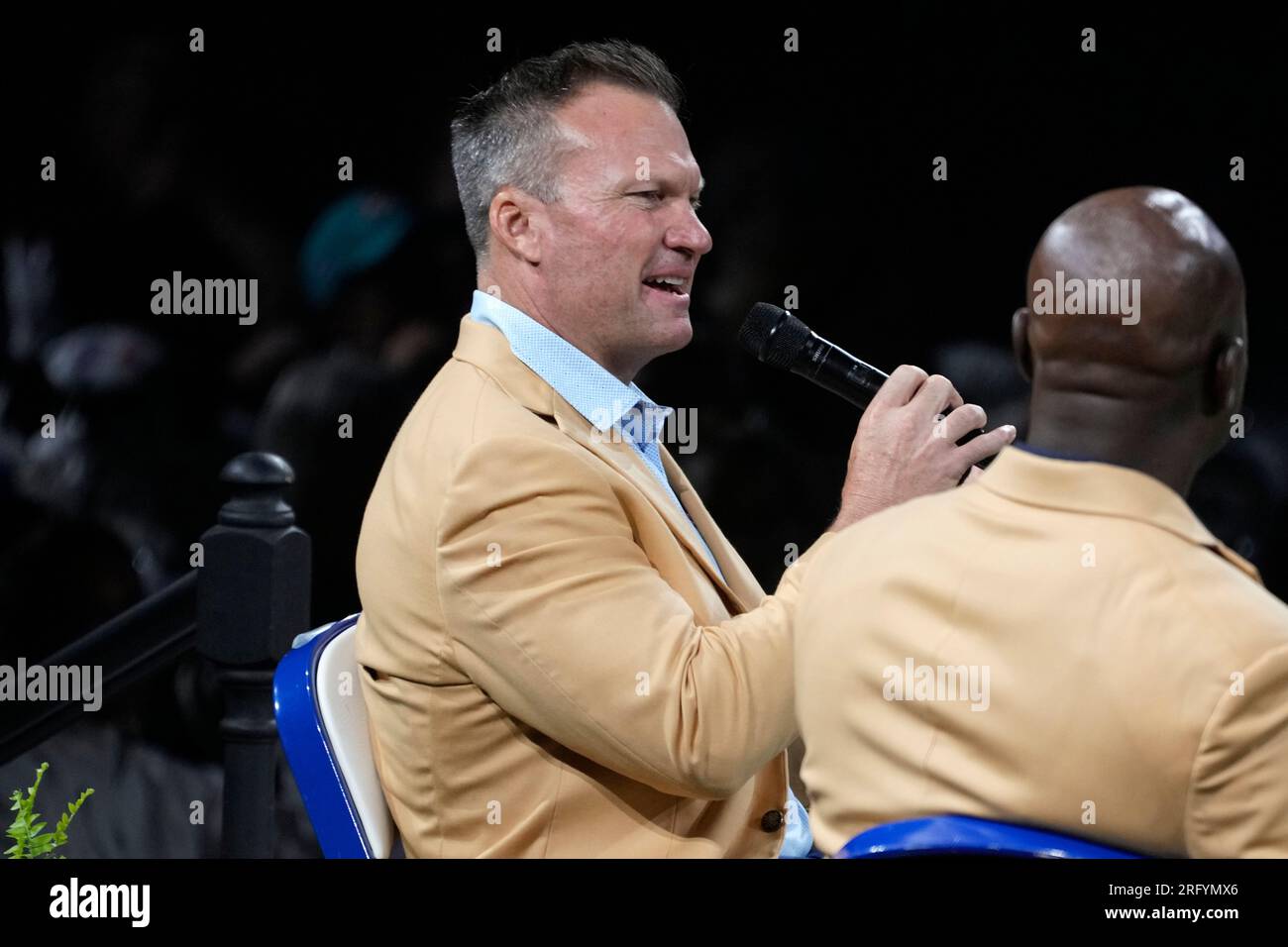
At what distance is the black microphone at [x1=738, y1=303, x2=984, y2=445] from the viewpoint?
1756 mm

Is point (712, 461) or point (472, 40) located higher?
point (472, 40)

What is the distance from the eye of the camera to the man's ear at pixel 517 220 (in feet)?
5.99

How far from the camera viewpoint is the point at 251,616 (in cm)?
238

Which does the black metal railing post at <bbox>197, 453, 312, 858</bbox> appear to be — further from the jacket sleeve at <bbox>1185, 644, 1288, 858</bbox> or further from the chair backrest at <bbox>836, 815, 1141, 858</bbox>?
the jacket sleeve at <bbox>1185, 644, 1288, 858</bbox>

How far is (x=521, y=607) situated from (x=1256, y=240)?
82.2 inches

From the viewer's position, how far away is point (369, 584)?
166cm

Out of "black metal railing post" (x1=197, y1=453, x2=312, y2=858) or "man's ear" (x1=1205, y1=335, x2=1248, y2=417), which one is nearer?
"man's ear" (x1=1205, y1=335, x2=1248, y2=417)

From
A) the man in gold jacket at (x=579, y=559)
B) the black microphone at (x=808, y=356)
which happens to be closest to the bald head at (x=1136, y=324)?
the man in gold jacket at (x=579, y=559)

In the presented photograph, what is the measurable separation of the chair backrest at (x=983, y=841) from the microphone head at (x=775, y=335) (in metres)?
0.85

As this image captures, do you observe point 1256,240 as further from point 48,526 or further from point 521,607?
point 48,526

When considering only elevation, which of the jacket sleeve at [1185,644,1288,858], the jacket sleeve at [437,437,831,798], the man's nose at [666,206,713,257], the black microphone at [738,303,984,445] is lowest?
the jacket sleeve at [437,437,831,798]

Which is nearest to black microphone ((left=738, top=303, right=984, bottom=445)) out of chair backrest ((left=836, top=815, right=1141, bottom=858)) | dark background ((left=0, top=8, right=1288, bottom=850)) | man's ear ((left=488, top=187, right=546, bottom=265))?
man's ear ((left=488, top=187, right=546, bottom=265))

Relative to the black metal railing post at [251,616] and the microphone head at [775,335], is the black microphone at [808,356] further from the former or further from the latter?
the black metal railing post at [251,616]
